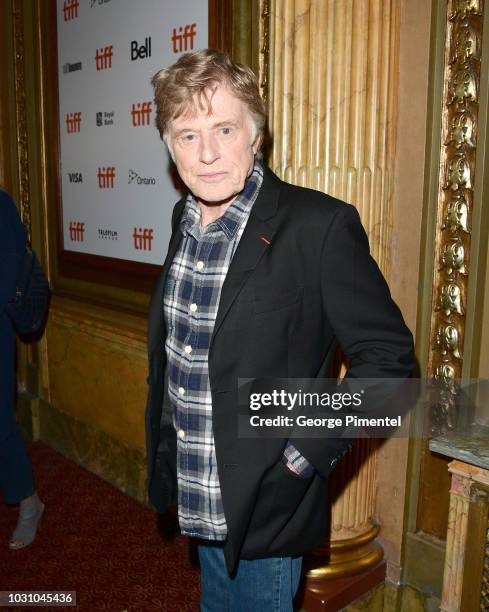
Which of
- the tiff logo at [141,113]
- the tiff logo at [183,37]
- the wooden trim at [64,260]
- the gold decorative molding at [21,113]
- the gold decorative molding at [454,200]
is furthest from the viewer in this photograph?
the gold decorative molding at [21,113]

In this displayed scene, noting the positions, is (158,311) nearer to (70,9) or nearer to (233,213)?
(233,213)

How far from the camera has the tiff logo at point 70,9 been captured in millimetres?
3959

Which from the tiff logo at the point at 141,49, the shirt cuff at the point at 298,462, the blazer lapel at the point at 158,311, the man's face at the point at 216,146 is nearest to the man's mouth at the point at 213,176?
the man's face at the point at 216,146

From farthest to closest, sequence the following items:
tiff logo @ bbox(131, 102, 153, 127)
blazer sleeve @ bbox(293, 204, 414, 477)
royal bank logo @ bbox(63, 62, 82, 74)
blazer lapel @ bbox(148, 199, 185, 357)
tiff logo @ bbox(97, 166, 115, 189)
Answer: royal bank logo @ bbox(63, 62, 82, 74) → tiff logo @ bbox(97, 166, 115, 189) → tiff logo @ bbox(131, 102, 153, 127) → blazer lapel @ bbox(148, 199, 185, 357) → blazer sleeve @ bbox(293, 204, 414, 477)

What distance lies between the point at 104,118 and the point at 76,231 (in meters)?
0.78

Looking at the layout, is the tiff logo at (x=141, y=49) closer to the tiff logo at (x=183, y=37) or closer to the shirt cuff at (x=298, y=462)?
the tiff logo at (x=183, y=37)

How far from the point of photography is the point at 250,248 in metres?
1.63

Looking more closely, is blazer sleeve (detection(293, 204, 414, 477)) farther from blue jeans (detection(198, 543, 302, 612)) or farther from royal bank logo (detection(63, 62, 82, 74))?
royal bank logo (detection(63, 62, 82, 74))

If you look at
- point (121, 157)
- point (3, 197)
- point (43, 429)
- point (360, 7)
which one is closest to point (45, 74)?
point (121, 157)

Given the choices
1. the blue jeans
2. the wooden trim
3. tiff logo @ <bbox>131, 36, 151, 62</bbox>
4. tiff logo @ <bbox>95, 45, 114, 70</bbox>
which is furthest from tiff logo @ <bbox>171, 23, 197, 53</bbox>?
the blue jeans

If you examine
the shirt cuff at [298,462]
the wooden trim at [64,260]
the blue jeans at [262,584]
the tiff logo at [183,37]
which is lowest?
the blue jeans at [262,584]

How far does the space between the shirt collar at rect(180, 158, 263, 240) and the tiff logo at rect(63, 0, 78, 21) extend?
274 centimetres

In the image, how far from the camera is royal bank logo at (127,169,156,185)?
355 centimetres

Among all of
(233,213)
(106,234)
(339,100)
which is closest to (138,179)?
(106,234)
